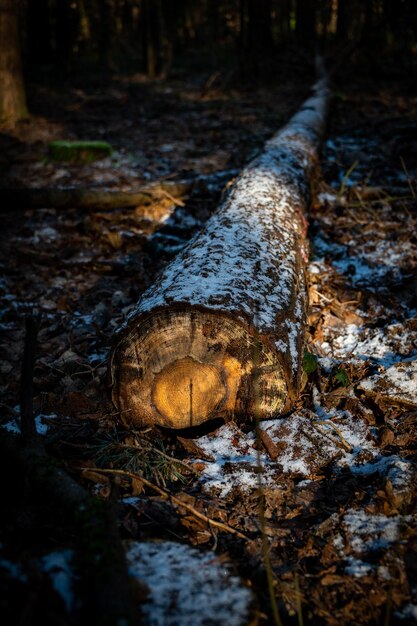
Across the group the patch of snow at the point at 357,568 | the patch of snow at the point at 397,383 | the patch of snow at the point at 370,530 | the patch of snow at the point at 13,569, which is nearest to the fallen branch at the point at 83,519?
the patch of snow at the point at 13,569

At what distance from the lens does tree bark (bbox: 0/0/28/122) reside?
6.98 metres

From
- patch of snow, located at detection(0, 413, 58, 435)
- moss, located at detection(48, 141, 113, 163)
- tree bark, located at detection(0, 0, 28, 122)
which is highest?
tree bark, located at detection(0, 0, 28, 122)

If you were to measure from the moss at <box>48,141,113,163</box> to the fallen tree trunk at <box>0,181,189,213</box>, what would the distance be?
175 centimetres

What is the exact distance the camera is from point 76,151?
623 cm

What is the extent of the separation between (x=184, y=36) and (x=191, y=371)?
71.5 feet

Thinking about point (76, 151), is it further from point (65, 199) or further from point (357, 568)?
point (357, 568)

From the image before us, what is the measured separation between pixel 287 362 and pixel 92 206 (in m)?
3.42

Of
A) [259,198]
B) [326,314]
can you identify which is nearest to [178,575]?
[326,314]

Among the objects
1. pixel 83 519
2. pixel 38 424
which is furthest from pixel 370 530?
pixel 38 424

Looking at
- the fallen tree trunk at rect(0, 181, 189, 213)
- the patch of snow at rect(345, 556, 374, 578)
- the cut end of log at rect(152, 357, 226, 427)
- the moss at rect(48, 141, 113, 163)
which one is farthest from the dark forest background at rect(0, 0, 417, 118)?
the patch of snow at rect(345, 556, 374, 578)

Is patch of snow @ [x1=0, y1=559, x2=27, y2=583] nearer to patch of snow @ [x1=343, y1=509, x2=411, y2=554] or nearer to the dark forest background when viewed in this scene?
patch of snow @ [x1=343, y1=509, x2=411, y2=554]

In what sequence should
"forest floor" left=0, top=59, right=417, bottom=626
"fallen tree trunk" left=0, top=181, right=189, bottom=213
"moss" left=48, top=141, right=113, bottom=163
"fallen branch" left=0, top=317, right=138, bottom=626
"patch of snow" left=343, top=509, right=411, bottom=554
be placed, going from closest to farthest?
"fallen branch" left=0, top=317, right=138, bottom=626
"forest floor" left=0, top=59, right=417, bottom=626
"patch of snow" left=343, top=509, right=411, bottom=554
"fallen tree trunk" left=0, top=181, right=189, bottom=213
"moss" left=48, top=141, right=113, bottom=163

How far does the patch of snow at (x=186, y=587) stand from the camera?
123 centimetres

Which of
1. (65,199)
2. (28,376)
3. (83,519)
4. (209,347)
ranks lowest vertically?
(83,519)
